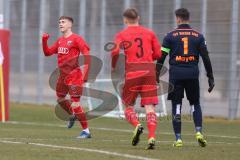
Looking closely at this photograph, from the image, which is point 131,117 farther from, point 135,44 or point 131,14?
point 131,14

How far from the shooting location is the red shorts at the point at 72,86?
45.1ft

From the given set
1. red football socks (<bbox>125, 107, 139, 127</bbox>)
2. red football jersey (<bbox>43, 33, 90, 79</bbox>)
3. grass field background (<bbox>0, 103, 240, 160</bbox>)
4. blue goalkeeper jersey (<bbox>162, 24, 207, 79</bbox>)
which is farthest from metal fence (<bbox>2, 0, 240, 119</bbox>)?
red football socks (<bbox>125, 107, 139, 127</bbox>)

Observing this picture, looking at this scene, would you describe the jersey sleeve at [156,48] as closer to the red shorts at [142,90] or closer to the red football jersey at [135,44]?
the red football jersey at [135,44]

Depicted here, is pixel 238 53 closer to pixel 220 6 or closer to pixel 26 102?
pixel 220 6

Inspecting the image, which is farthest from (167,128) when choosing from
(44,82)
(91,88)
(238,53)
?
(44,82)

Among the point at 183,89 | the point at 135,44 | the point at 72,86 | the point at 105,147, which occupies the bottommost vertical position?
the point at 105,147

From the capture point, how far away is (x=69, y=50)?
1370cm

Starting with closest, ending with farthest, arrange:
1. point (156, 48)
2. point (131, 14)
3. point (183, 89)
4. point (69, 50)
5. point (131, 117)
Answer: point (131, 117)
point (131, 14)
point (156, 48)
point (183, 89)
point (69, 50)

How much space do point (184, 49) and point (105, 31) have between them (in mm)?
13214

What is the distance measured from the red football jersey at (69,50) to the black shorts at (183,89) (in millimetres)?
2430

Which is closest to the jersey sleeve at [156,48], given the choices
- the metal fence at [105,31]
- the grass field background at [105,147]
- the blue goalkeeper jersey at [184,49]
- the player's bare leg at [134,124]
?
the blue goalkeeper jersey at [184,49]

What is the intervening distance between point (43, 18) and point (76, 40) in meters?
13.9

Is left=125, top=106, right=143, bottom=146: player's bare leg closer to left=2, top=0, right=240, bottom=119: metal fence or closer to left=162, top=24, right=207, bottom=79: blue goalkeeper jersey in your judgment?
left=162, top=24, right=207, bottom=79: blue goalkeeper jersey

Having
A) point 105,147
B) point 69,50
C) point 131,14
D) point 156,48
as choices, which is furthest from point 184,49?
point 69,50
